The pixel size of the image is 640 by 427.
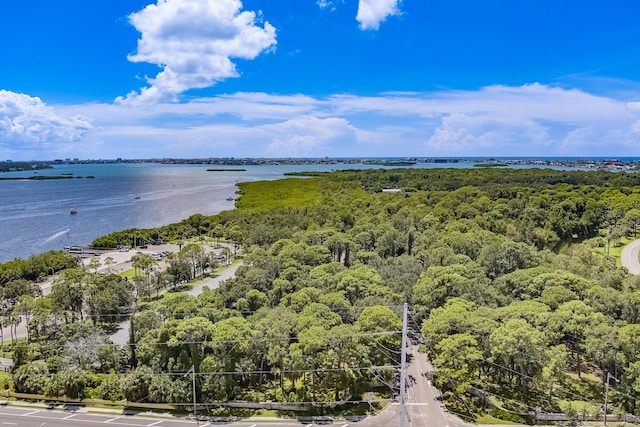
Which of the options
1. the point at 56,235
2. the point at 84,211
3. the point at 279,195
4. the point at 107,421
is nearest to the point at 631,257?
the point at 107,421

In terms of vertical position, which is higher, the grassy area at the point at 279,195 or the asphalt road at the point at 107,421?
the grassy area at the point at 279,195

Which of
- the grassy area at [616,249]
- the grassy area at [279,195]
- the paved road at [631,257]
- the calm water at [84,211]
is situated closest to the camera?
the paved road at [631,257]

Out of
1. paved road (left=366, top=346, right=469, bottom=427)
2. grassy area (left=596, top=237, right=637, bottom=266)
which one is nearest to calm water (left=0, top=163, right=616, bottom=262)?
paved road (left=366, top=346, right=469, bottom=427)

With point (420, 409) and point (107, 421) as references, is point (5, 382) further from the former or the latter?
point (420, 409)

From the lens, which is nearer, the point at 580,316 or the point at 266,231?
the point at 580,316

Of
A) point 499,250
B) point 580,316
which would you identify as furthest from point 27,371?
point 499,250

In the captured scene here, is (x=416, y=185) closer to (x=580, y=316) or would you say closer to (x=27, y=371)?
(x=580, y=316)

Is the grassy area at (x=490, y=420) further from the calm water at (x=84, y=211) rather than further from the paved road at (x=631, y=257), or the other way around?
the calm water at (x=84, y=211)

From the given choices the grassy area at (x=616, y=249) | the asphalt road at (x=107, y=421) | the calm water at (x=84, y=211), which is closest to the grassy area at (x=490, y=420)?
the asphalt road at (x=107, y=421)

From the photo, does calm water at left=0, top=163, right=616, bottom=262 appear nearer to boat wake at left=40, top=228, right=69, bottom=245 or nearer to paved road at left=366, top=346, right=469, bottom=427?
boat wake at left=40, top=228, right=69, bottom=245
